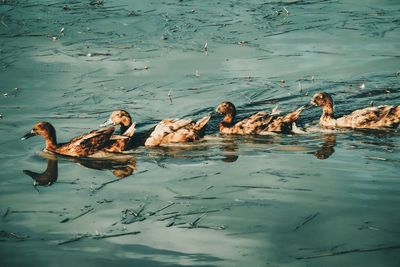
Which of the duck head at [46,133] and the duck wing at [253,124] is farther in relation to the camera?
the duck wing at [253,124]

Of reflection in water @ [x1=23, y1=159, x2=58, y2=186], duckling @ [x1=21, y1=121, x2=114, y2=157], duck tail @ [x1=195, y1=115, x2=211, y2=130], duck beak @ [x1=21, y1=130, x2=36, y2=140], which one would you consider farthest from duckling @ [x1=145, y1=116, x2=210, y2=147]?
duck beak @ [x1=21, y1=130, x2=36, y2=140]

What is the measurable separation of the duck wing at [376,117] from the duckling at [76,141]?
4224 mm

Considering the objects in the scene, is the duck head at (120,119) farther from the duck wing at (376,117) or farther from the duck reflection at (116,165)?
the duck wing at (376,117)

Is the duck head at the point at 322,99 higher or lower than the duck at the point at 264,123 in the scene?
higher

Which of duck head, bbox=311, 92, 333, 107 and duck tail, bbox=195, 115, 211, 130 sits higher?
duck head, bbox=311, 92, 333, 107

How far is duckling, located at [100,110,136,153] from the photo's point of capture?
419 inches

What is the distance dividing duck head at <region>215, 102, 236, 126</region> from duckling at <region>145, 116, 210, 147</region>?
0.56 metres

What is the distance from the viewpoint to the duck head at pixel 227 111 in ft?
37.3

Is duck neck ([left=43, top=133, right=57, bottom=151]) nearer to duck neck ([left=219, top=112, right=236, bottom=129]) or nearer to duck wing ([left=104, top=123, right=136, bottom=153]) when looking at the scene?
duck wing ([left=104, top=123, right=136, bottom=153])

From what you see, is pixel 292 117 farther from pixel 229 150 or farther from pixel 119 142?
pixel 119 142

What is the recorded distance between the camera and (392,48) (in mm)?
14500

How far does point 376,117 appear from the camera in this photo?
35.9 feet

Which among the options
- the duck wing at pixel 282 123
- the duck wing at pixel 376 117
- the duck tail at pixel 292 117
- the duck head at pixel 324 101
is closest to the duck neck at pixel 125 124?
the duck wing at pixel 282 123

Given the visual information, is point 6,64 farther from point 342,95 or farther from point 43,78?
point 342,95
